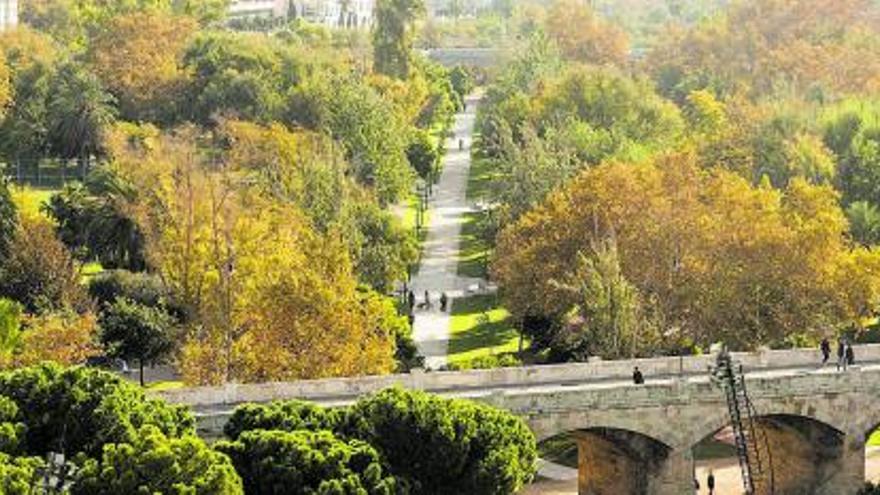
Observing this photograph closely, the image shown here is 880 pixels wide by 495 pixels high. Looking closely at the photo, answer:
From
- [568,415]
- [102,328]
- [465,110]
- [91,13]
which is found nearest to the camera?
[568,415]

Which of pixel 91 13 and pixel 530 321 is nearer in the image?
pixel 530 321

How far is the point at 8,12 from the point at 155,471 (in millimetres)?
138701

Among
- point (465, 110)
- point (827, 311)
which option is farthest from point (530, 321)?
point (465, 110)

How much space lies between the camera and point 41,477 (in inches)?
1698

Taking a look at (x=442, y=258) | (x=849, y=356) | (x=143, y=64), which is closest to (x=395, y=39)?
(x=143, y=64)

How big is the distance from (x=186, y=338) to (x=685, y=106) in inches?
3199

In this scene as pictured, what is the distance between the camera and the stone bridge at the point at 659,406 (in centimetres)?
5881

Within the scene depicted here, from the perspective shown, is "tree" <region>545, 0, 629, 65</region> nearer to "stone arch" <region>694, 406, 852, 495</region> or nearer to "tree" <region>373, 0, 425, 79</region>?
"tree" <region>373, 0, 425, 79</region>

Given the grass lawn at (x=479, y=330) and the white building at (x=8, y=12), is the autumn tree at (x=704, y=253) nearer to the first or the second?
the grass lawn at (x=479, y=330)

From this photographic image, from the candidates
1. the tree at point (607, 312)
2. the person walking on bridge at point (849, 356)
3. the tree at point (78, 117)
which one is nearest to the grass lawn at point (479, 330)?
the tree at point (607, 312)

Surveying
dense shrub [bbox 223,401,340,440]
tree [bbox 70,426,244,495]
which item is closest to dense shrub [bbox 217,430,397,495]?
dense shrub [bbox 223,401,340,440]

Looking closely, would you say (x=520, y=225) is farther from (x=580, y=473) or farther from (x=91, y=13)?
(x=91, y=13)

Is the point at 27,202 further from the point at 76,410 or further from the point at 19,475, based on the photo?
the point at 19,475

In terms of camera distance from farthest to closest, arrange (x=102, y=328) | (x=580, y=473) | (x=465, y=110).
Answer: (x=465, y=110), (x=102, y=328), (x=580, y=473)
